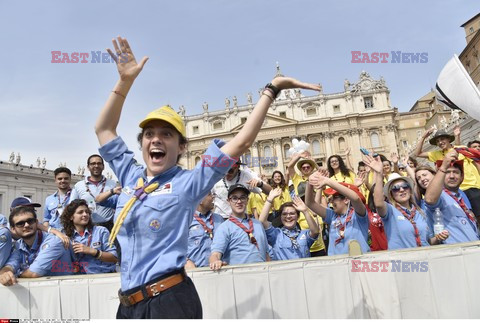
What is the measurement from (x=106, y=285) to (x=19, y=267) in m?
1.24

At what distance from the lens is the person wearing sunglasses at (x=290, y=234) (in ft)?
15.2

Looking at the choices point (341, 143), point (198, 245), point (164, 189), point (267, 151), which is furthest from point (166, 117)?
point (341, 143)

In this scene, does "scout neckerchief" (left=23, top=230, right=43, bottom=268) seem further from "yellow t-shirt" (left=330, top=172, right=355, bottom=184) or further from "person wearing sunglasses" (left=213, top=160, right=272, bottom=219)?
"yellow t-shirt" (left=330, top=172, right=355, bottom=184)

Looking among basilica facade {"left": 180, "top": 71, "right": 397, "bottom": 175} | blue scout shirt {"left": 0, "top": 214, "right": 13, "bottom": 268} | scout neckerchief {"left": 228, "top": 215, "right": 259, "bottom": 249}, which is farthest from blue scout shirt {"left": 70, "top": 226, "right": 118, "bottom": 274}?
basilica facade {"left": 180, "top": 71, "right": 397, "bottom": 175}

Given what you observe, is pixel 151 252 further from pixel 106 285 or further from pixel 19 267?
pixel 19 267

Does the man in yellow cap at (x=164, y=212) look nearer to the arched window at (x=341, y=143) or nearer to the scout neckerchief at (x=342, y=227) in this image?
the scout neckerchief at (x=342, y=227)

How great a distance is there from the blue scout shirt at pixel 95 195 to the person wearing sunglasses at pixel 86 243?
32.0 inches

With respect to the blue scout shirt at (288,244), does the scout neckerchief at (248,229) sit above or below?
above

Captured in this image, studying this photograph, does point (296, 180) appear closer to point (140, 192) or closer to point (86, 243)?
point (86, 243)

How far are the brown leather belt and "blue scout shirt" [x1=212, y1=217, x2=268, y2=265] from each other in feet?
5.67

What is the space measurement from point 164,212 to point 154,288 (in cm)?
43

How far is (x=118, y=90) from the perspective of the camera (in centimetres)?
219

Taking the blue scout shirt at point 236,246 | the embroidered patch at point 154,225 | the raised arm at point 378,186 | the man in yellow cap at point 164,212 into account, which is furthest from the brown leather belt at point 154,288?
the raised arm at point 378,186

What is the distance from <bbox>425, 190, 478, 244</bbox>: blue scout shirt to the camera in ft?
12.0
